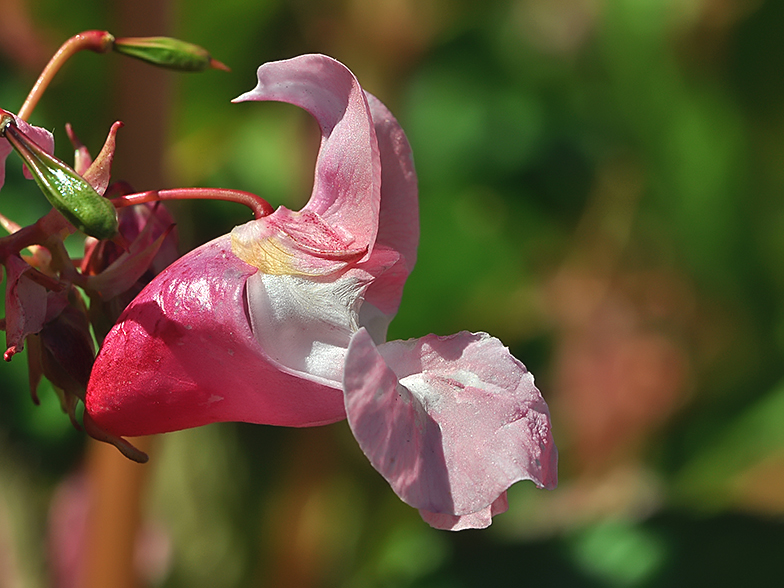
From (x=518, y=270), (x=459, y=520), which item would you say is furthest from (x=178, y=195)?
(x=518, y=270)

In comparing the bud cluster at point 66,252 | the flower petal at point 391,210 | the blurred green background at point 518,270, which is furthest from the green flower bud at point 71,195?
the blurred green background at point 518,270

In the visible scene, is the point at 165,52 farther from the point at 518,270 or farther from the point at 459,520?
the point at 518,270

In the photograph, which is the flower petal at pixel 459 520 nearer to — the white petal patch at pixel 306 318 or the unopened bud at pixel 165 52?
the white petal patch at pixel 306 318

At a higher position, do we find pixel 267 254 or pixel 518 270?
pixel 267 254

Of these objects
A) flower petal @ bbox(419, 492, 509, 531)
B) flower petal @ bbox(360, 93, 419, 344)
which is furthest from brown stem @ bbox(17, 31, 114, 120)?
flower petal @ bbox(419, 492, 509, 531)

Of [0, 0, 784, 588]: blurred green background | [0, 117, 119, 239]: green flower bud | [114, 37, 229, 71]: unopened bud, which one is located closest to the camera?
[0, 117, 119, 239]: green flower bud

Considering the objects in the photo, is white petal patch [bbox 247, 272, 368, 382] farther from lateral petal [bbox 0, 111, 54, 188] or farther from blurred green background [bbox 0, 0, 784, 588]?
blurred green background [bbox 0, 0, 784, 588]
